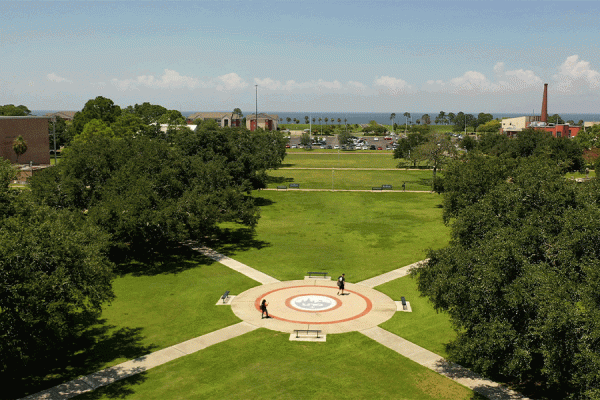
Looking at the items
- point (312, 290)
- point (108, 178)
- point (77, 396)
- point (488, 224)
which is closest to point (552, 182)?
point (488, 224)

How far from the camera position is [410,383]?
69.5 ft

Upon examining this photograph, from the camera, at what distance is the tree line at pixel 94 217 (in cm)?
1898

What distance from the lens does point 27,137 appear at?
99.0m

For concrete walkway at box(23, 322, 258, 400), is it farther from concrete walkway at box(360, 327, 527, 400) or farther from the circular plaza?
concrete walkway at box(360, 327, 527, 400)

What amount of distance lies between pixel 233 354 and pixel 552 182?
1644cm

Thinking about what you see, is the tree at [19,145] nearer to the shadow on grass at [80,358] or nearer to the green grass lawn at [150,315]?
the green grass lawn at [150,315]

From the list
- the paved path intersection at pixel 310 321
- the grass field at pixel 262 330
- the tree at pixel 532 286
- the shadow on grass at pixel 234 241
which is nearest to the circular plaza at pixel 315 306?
the paved path intersection at pixel 310 321

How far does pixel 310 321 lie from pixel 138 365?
A: 930cm

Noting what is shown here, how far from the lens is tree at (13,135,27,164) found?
9539 centimetres

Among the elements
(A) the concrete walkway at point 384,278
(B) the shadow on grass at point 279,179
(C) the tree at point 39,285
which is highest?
(C) the tree at point 39,285

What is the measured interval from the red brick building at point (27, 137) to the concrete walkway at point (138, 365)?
285ft

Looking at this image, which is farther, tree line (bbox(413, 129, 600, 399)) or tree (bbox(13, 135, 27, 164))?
tree (bbox(13, 135, 27, 164))

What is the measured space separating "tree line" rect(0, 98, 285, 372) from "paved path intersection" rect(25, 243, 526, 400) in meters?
2.98

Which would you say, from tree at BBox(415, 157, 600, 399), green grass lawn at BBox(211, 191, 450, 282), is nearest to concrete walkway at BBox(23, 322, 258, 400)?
green grass lawn at BBox(211, 191, 450, 282)
